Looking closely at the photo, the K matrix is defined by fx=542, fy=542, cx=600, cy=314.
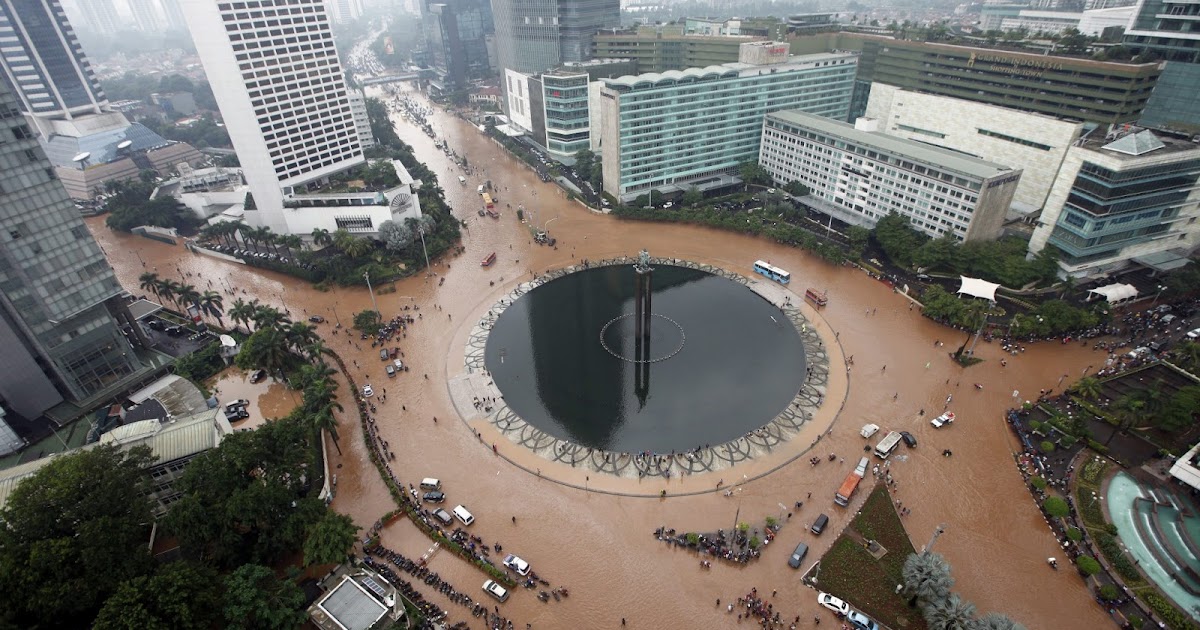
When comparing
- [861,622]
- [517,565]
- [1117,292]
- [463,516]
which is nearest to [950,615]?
[861,622]

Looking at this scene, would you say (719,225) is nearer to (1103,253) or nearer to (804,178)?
(804,178)

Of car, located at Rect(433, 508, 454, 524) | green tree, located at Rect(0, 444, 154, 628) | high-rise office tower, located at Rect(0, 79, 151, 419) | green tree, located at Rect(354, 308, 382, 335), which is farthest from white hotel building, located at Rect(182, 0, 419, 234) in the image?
green tree, located at Rect(0, 444, 154, 628)

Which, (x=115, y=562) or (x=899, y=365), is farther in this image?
(x=899, y=365)

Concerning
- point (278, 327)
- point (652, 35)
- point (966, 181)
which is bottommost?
point (278, 327)

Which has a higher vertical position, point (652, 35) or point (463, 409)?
point (652, 35)

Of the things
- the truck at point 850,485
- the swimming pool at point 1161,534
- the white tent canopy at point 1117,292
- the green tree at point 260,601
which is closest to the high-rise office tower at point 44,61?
the green tree at point 260,601

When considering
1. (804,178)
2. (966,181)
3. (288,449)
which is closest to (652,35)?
(804,178)

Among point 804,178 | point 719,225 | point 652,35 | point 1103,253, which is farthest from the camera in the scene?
point 652,35

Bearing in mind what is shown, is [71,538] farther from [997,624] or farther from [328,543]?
[997,624]

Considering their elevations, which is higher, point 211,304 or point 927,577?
point 927,577
